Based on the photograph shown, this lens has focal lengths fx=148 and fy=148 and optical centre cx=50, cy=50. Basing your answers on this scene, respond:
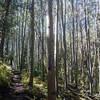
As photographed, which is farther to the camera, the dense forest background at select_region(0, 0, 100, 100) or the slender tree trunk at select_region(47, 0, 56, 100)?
the dense forest background at select_region(0, 0, 100, 100)

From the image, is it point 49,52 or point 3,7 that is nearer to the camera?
point 49,52

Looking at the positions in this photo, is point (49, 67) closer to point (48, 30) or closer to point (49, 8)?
point (48, 30)

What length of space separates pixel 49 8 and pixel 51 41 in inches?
33.8

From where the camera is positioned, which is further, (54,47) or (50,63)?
(54,47)

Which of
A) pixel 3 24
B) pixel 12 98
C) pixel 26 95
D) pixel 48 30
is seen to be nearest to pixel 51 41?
pixel 48 30

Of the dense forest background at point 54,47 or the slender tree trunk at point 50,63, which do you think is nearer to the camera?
the slender tree trunk at point 50,63

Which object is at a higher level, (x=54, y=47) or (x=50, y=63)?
(x=54, y=47)

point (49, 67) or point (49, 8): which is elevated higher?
point (49, 8)

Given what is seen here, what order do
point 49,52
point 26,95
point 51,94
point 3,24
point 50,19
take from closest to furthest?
point 51,94 < point 49,52 < point 50,19 < point 26,95 < point 3,24

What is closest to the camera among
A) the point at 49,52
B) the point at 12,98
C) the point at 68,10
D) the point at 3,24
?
the point at 49,52

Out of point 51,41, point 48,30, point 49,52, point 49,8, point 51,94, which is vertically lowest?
point 51,94

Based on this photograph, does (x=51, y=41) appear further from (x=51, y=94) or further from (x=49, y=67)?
(x=51, y=94)

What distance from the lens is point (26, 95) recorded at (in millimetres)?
6875

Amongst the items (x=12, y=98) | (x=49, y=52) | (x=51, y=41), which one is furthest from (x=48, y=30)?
(x=12, y=98)
